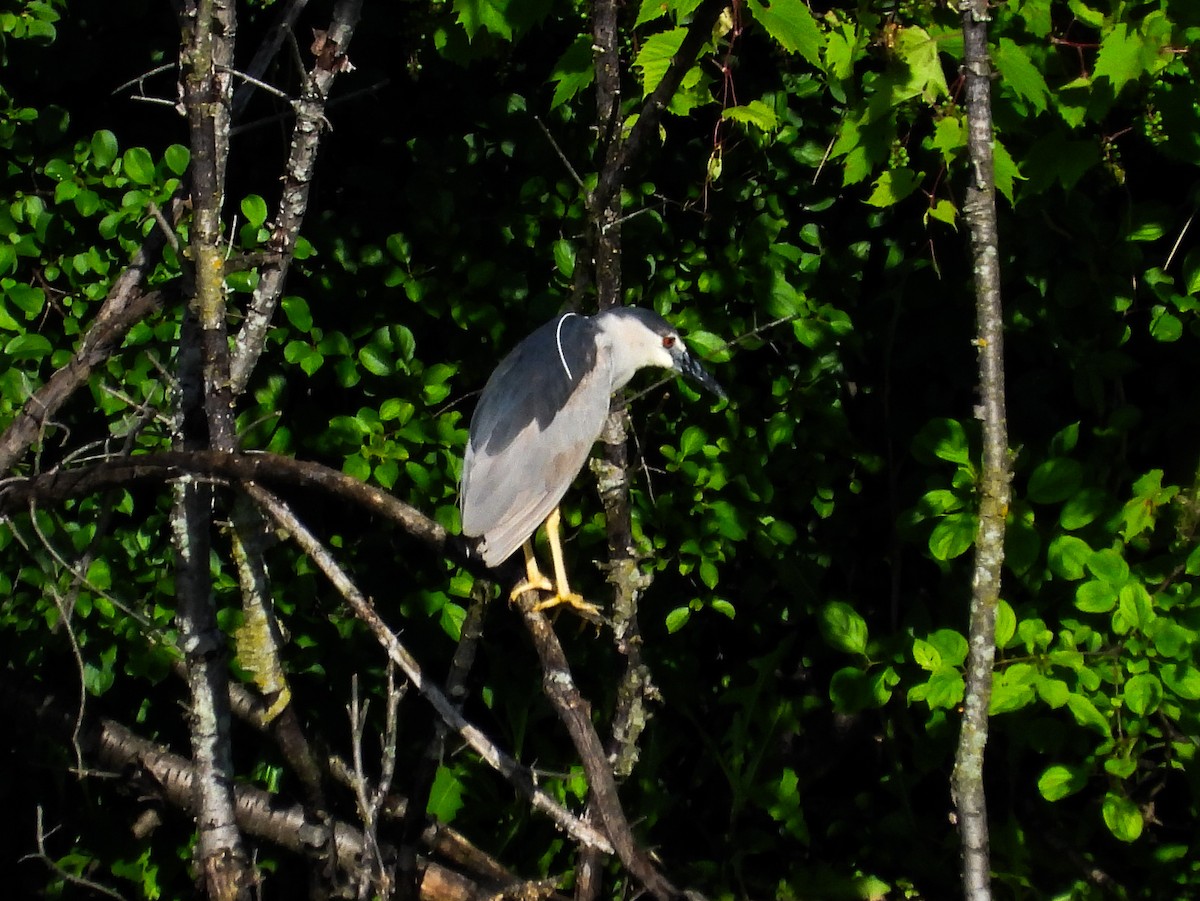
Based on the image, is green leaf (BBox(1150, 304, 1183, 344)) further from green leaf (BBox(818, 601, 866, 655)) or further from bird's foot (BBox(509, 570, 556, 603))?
bird's foot (BBox(509, 570, 556, 603))

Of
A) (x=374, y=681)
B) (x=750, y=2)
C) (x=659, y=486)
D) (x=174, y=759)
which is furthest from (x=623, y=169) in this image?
(x=174, y=759)

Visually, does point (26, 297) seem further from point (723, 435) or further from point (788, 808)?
point (788, 808)

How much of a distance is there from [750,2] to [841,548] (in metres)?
1.61

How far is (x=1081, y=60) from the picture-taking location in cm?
211

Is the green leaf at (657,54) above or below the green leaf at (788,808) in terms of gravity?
above

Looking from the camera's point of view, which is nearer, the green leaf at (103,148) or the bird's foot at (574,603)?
the bird's foot at (574,603)

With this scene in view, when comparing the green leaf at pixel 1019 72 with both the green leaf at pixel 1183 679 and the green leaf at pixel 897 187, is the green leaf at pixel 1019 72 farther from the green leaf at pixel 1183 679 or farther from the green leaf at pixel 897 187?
the green leaf at pixel 1183 679

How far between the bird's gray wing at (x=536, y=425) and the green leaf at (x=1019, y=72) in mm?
998

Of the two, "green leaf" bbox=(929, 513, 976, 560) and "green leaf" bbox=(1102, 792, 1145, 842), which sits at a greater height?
"green leaf" bbox=(929, 513, 976, 560)

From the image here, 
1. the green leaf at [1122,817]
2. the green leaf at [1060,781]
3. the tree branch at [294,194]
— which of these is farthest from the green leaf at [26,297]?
the green leaf at [1122,817]

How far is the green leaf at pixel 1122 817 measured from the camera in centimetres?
248

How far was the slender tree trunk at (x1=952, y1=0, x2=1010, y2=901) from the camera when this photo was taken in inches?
63.9

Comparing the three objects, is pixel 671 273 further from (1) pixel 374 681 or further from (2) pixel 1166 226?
(1) pixel 374 681

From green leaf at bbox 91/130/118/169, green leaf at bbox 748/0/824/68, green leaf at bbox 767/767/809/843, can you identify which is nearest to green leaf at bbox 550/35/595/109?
green leaf at bbox 748/0/824/68
